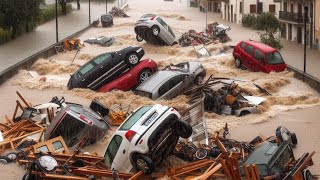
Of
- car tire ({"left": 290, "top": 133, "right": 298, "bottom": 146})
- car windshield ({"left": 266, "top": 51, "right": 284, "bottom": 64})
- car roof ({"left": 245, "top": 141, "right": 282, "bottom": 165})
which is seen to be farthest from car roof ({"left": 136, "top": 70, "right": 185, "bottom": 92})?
car roof ({"left": 245, "top": 141, "right": 282, "bottom": 165})

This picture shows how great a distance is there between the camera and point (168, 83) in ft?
67.9

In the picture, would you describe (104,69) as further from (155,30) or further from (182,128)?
(155,30)

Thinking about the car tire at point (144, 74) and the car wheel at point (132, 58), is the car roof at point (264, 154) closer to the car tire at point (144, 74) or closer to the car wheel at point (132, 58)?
the car tire at point (144, 74)

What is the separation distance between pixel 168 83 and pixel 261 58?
7.35m

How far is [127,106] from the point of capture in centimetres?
1994

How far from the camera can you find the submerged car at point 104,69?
22453 millimetres

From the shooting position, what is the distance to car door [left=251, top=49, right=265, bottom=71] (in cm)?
2666

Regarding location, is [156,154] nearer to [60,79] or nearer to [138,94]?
[138,94]

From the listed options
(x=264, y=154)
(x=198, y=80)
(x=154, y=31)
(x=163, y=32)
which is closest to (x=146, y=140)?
(x=264, y=154)

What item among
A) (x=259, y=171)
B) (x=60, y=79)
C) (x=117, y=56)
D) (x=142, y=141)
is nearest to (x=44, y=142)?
(x=142, y=141)

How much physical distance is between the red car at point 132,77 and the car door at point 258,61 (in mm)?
5898

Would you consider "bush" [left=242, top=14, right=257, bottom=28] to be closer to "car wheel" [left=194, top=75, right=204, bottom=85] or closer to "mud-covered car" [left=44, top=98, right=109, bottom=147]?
"car wheel" [left=194, top=75, right=204, bottom=85]

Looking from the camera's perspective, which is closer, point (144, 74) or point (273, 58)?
point (144, 74)

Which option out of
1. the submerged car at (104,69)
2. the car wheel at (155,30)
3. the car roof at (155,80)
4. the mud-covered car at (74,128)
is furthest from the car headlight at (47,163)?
A: the car wheel at (155,30)
